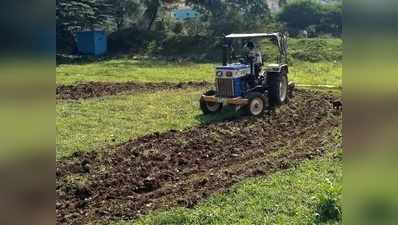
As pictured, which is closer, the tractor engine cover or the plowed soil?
the plowed soil

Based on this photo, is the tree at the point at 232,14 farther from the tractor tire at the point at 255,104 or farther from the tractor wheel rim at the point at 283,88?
the tractor tire at the point at 255,104

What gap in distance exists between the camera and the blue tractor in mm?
11594

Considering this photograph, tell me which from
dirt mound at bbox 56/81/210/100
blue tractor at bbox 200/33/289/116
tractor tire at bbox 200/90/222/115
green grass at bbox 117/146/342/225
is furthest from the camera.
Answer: dirt mound at bbox 56/81/210/100

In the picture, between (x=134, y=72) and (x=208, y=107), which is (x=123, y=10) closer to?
(x=134, y=72)

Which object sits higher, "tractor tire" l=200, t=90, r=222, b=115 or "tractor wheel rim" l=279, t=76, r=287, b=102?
"tractor wheel rim" l=279, t=76, r=287, b=102

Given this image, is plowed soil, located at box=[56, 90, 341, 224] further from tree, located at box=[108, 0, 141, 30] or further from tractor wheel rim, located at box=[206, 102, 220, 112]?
tree, located at box=[108, 0, 141, 30]

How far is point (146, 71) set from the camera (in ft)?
72.1

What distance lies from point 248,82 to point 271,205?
6722 mm

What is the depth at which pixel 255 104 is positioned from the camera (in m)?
11.5

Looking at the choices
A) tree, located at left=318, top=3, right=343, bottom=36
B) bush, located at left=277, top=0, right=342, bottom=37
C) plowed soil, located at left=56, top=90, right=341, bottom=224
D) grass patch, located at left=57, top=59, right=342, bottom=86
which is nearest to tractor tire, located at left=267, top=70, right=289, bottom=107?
plowed soil, located at left=56, top=90, right=341, bottom=224

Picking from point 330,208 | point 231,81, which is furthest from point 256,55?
point 330,208
